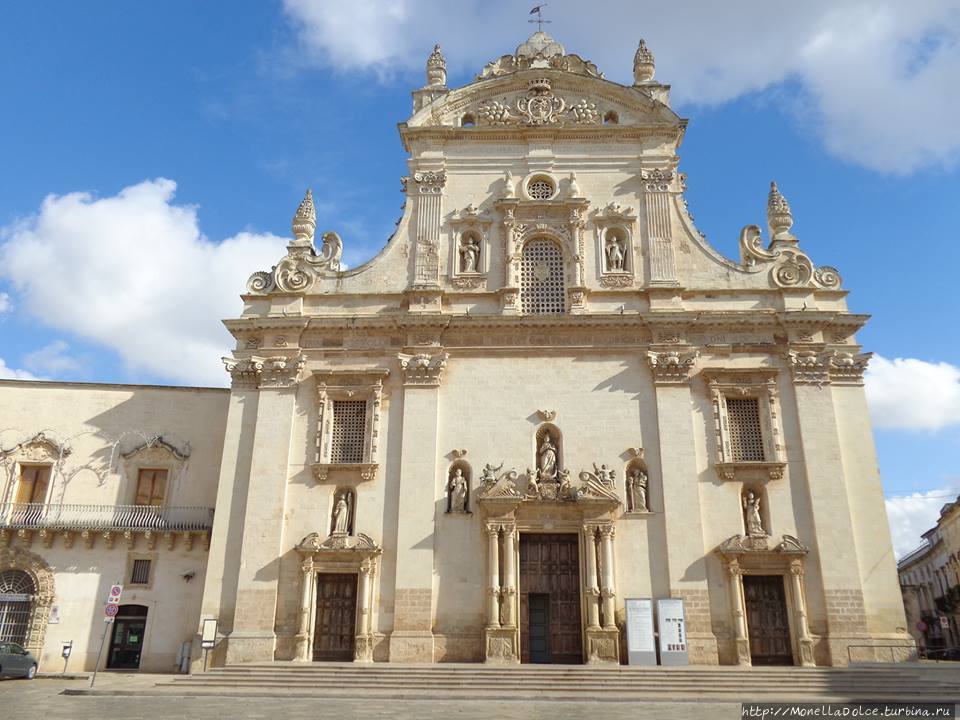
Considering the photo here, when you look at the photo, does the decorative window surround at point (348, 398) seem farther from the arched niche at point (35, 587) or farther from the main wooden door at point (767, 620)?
the main wooden door at point (767, 620)

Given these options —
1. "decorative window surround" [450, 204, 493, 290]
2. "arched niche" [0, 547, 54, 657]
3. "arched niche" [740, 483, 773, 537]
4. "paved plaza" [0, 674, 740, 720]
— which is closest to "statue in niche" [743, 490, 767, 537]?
"arched niche" [740, 483, 773, 537]

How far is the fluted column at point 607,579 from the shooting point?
891 inches

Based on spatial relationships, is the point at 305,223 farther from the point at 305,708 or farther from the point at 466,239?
the point at 305,708

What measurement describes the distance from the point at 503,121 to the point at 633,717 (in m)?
21.8

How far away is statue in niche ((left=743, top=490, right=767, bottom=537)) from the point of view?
2378cm

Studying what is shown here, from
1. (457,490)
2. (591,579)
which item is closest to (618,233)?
(457,490)

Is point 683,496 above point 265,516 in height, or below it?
above

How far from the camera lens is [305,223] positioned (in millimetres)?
28797

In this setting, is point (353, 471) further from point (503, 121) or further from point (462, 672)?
point (503, 121)

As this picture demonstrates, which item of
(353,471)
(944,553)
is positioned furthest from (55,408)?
(944,553)

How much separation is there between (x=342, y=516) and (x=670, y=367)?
12120 millimetres

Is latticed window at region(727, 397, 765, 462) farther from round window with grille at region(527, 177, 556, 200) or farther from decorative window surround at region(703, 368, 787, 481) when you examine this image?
round window with grille at region(527, 177, 556, 200)

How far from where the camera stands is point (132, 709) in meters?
16.2

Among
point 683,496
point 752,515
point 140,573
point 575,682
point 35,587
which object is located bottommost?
point 575,682
